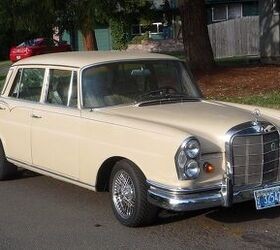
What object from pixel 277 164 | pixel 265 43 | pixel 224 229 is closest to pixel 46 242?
pixel 224 229

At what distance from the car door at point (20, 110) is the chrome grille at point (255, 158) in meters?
2.61

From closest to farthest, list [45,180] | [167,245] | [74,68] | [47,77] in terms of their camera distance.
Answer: [167,245], [74,68], [47,77], [45,180]

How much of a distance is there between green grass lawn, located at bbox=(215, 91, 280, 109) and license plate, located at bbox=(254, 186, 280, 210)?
6043 millimetres

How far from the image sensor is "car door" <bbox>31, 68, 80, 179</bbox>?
642cm

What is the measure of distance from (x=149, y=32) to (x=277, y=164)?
38827mm

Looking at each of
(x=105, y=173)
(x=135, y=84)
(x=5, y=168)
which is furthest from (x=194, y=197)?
(x=5, y=168)

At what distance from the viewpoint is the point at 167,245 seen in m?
5.35

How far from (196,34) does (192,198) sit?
11.2m

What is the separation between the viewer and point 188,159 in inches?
210

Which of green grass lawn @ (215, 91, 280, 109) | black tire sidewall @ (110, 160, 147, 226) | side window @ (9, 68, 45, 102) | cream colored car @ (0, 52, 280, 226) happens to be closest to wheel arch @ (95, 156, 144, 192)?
cream colored car @ (0, 52, 280, 226)

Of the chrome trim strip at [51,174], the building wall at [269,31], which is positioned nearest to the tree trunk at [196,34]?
the building wall at [269,31]

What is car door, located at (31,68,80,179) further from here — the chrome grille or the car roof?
the chrome grille

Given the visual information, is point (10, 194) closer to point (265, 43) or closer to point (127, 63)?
point (127, 63)

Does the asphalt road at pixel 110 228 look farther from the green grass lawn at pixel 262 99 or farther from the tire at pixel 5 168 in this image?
the green grass lawn at pixel 262 99
